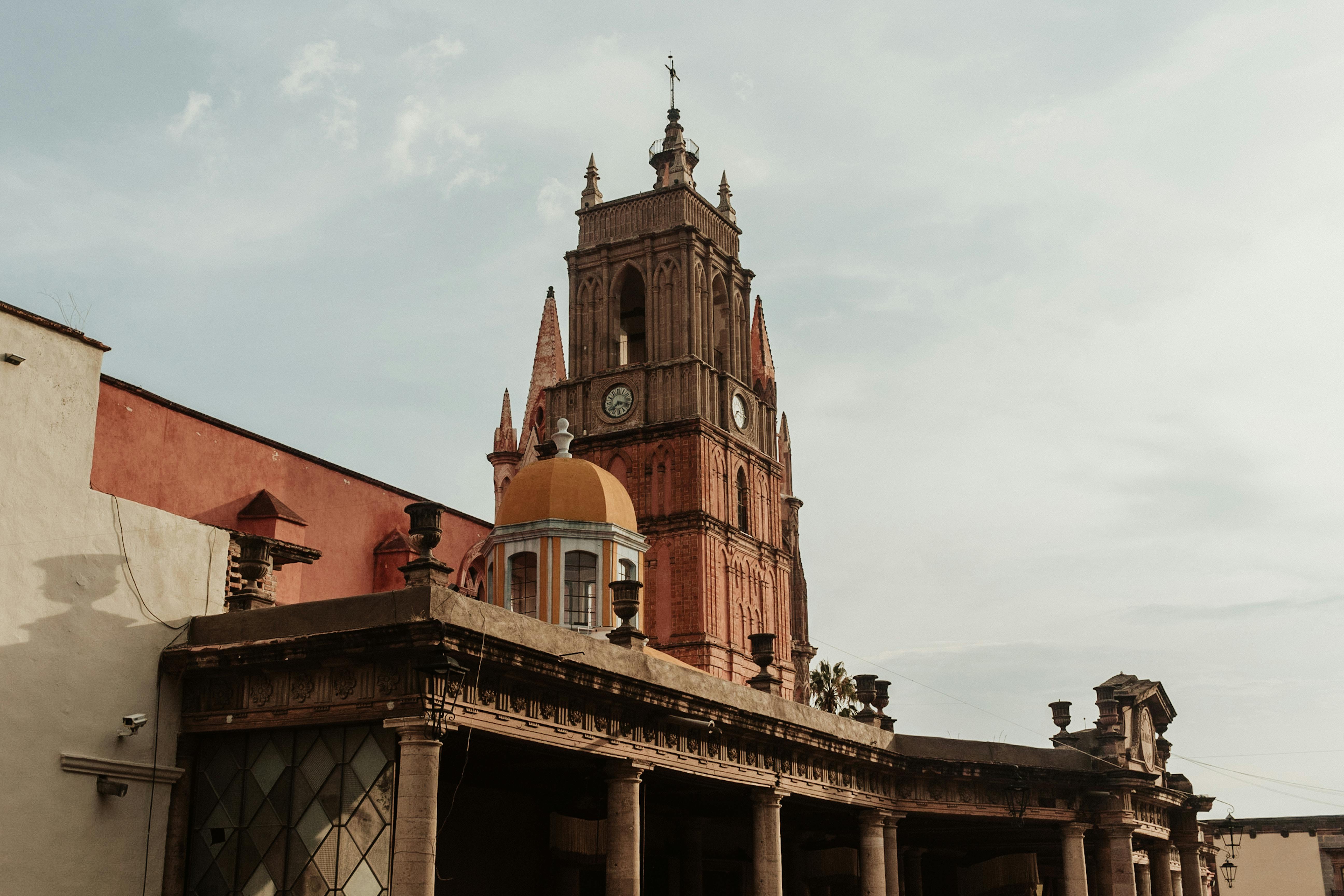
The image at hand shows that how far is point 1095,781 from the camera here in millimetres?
30844

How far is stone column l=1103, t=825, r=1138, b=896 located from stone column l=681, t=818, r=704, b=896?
30.5 ft

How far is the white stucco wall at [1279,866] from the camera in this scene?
64000 millimetres

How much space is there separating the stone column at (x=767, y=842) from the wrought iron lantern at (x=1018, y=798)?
7.39m

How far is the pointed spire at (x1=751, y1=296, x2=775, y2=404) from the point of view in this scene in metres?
69.3

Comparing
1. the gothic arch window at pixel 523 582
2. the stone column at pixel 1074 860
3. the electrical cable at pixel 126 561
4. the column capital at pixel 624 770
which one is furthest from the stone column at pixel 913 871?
the electrical cable at pixel 126 561

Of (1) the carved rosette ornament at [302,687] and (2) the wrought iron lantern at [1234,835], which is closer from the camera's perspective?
(1) the carved rosette ornament at [302,687]

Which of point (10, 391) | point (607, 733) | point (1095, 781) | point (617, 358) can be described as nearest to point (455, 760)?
point (607, 733)

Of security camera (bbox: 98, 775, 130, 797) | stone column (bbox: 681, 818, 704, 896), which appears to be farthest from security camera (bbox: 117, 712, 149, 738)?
stone column (bbox: 681, 818, 704, 896)

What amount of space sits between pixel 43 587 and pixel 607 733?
305 inches

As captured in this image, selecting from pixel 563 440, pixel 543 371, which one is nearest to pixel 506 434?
pixel 543 371

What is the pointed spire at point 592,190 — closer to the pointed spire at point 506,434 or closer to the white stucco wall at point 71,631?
the pointed spire at point 506,434

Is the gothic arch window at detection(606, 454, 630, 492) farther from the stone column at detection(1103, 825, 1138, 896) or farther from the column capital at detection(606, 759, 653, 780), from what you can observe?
the column capital at detection(606, 759, 653, 780)

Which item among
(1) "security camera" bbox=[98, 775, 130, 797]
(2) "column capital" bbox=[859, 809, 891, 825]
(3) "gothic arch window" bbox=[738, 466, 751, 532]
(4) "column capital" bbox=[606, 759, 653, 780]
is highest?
(3) "gothic arch window" bbox=[738, 466, 751, 532]

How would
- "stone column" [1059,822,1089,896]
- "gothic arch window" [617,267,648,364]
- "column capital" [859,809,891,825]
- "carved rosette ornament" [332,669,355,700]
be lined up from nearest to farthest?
"carved rosette ornament" [332,669,355,700], "column capital" [859,809,891,825], "stone column" [1059,822,1089,896], "gothic arch window" [617,267,648,364]
